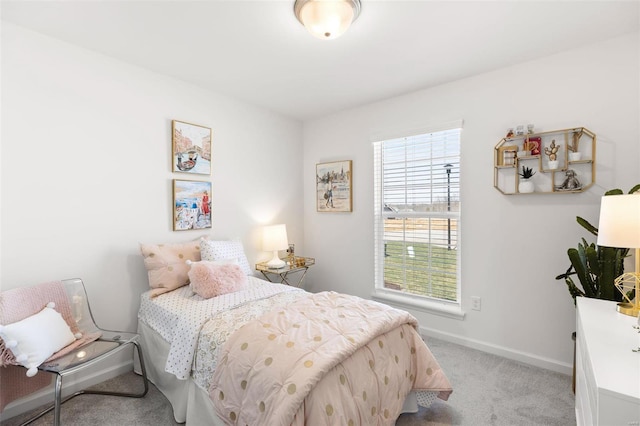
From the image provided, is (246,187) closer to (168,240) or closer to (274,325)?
(168,240)

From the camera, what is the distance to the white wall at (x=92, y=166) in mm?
2012

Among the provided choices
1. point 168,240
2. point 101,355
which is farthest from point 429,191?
point 101,355

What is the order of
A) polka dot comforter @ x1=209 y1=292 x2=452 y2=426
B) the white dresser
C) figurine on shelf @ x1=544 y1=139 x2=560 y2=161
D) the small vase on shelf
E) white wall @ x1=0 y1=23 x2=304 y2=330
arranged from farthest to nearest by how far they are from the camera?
the small vase on shelf, figurine on shelf @ x1=544 y1=139 x2=560 y2=161, white wall @ x1=0 y1=23 x2=304 y2=330, polka dot comforter @ x1=209 y1=292 x2=452 y2=426, the white dresser

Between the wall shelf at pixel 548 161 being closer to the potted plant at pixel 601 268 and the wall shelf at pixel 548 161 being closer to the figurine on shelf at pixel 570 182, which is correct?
the figurine on shelf at pixel 570 182

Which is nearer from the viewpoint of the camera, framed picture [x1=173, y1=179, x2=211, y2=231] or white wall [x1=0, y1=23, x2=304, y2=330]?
white wall [x1=0, y1=23, x2=304, y2=330]

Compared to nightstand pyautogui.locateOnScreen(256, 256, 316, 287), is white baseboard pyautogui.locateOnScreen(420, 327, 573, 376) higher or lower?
lower

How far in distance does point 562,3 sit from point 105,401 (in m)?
3.94

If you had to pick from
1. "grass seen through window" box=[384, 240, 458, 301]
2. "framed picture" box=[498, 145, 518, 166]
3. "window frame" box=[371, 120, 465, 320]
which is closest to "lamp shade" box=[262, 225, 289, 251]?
"window frame" box=[371, 120, 465, 320]

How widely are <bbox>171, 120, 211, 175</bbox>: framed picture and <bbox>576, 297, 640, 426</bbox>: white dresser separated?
3.08 meters

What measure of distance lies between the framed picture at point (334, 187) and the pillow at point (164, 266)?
1860 mm

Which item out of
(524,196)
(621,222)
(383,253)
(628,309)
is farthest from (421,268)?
(621,222)

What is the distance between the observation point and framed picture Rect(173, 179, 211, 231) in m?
2.82

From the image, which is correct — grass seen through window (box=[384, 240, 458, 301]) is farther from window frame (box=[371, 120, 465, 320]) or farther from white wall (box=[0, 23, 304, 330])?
white wall (box=[0, 23, 304, 330])

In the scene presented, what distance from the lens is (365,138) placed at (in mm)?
3535
